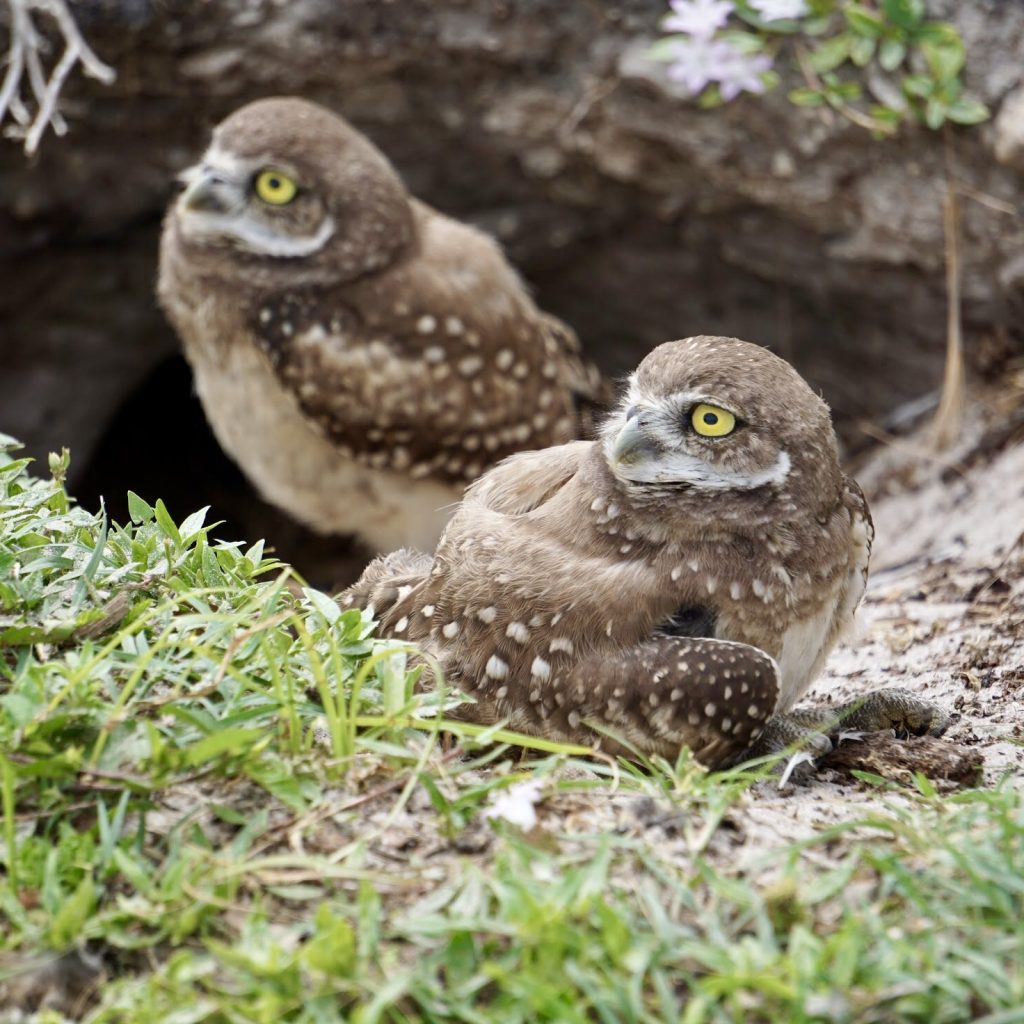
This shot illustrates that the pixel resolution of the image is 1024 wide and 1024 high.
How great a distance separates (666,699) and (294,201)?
2968 mm

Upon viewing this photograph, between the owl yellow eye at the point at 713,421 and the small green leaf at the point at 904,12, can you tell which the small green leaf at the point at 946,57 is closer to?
the small green leaf at the point at 904,12

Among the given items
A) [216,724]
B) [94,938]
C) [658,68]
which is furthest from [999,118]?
[94,938]

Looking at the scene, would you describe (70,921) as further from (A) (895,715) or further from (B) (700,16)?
(B) (700,16)

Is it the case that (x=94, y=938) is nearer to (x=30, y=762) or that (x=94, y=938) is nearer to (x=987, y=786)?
(x=30, y=762)

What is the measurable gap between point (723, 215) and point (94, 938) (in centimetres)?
494

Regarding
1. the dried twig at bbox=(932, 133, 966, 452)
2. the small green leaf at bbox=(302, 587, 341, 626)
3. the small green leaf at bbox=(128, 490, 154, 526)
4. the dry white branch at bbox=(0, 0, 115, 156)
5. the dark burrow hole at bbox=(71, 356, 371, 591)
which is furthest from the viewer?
the dark burrow hole at bbox=(71, 356, 371, 591)

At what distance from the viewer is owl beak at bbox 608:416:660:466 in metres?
2.83

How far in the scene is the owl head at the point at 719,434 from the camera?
2.82 metres

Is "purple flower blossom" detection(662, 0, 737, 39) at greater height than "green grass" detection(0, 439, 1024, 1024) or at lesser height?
greater

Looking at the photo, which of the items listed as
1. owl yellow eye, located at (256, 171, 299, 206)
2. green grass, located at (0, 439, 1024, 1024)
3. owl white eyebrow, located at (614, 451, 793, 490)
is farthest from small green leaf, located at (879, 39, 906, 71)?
green grass, located at (0, 439, 1024, 1024)

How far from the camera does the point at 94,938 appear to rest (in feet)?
6.43

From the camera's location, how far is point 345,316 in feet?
16.1

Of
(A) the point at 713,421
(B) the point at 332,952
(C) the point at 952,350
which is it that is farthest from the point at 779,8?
(B) the point at 332,952

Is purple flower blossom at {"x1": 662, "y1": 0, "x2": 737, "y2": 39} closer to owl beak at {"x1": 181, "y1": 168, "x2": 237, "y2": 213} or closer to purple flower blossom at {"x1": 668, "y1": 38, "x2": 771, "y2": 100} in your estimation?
purple flower blossom at {"x1": 668, "y1": 38, "x2": 771, "y2": 100}
